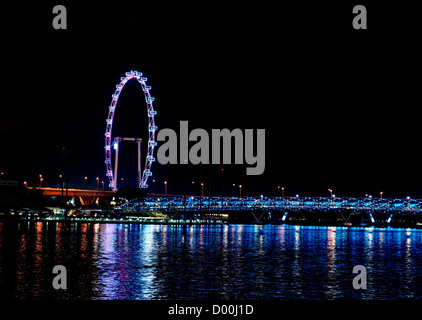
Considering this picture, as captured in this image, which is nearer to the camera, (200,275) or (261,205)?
(200,275)

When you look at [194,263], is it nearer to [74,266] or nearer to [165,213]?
[74,266]

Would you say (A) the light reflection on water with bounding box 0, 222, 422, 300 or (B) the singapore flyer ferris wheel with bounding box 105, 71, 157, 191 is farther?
(B) the singapore flyer ferris wheel with bounding box 105, 71, 157, 191

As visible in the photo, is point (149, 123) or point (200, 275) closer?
point (200, 275)

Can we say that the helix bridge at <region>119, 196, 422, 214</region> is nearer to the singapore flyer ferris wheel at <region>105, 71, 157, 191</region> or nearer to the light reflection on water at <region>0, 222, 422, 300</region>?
the singapore flyer ferris wheel at <region>105, 71, 157, 191</region>

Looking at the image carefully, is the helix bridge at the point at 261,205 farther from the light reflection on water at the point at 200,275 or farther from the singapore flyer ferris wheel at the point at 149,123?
the light reflection on water at the point at 200,275

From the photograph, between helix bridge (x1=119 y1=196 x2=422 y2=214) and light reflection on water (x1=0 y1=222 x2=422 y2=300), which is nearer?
light reflection on water (x1=0 y1=222 x2=422 y2=300)

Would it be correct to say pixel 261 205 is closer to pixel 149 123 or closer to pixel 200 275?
pixel 149 123

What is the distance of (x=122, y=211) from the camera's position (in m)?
173

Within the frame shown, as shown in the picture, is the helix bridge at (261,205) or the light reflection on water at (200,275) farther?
the helix bridge at (261,205)

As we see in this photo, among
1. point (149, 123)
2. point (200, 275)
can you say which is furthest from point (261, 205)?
point (200, 275)

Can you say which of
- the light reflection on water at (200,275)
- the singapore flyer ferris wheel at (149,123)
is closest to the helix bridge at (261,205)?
the singapore flyer ferris wheel at (149,123)

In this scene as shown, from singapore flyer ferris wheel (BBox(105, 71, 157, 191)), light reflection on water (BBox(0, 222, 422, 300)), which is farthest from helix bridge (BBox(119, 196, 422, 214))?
light reflection on water (BBox(0, 222, 422, 300))
